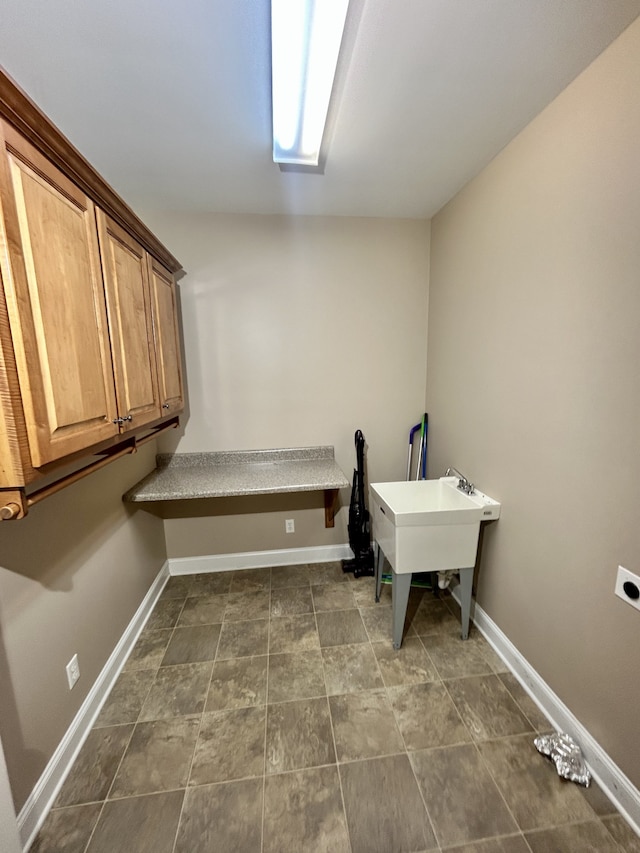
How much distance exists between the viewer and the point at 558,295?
1378mm

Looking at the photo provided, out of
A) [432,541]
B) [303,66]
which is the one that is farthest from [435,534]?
[303,66]

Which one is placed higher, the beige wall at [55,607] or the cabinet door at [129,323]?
the cabinet door at [129,323]

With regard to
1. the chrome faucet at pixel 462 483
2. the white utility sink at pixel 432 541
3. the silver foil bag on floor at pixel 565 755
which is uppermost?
the chrome faucet at pixel 462 483

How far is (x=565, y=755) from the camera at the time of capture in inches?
50.8

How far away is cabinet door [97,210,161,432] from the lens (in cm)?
136

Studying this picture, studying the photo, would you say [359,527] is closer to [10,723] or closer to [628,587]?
[628,587]

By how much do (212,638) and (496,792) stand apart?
1.49 meters

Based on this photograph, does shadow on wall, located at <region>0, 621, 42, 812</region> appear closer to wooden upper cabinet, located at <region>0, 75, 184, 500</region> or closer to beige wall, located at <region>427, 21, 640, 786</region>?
wooden upper cabinet, located at <region>0, 75, 184, 500</region>

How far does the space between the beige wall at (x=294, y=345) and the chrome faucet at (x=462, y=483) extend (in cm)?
56

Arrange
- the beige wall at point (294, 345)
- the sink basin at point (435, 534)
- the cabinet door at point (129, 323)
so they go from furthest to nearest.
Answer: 1. the beige wall at point (294, 345)
2. the sink basin at point (435, 534)
3. the cabinet door at point (129, 323)

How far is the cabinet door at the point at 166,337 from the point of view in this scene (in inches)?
72.9

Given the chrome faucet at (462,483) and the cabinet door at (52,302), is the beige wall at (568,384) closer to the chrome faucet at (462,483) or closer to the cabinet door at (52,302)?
the chrome faucet at (462,483)

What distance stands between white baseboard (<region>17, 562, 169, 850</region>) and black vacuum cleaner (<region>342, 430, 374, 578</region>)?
1477 millimetres

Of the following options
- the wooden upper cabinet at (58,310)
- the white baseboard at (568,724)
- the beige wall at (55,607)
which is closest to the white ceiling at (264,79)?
the wooden upper cabinet at (58,310)
